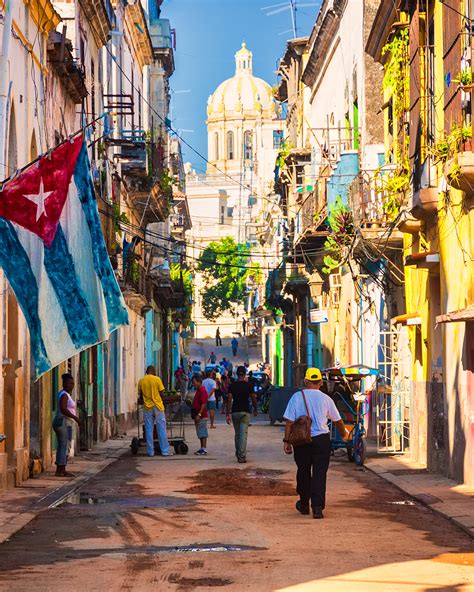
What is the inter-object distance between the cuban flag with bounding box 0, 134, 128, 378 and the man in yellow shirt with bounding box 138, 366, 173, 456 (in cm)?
1354

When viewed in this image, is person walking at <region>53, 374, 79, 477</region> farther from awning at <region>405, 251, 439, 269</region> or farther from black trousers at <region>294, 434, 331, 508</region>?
black trousers at <region>294, 434, 331, 508</region>

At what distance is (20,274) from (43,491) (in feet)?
22.5

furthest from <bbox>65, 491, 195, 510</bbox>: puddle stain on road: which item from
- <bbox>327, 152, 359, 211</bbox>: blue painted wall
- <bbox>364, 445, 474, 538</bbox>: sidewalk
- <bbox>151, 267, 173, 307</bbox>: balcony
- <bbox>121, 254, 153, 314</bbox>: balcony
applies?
<bbox>151, 267, 173, 307</bbox>: balcony

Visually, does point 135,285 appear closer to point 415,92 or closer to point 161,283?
point 161,283

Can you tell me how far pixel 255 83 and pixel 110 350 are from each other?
13852 cm

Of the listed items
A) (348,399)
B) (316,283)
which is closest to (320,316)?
(316,283)

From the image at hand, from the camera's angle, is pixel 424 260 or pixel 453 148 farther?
pixel 424 260

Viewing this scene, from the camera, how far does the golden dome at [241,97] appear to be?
169625 millimetres

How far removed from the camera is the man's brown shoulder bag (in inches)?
612

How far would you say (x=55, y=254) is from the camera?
42.0ft

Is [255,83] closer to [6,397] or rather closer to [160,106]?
[160,106]

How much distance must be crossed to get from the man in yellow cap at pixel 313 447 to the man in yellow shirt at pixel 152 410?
10716 millimetres

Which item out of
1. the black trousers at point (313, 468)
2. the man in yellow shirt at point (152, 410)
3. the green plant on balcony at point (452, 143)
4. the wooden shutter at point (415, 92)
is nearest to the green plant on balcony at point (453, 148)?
the green plant on balcony at point (452, 143)

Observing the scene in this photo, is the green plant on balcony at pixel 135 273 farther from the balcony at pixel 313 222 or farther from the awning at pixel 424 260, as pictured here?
the awning at pixel 424 260
